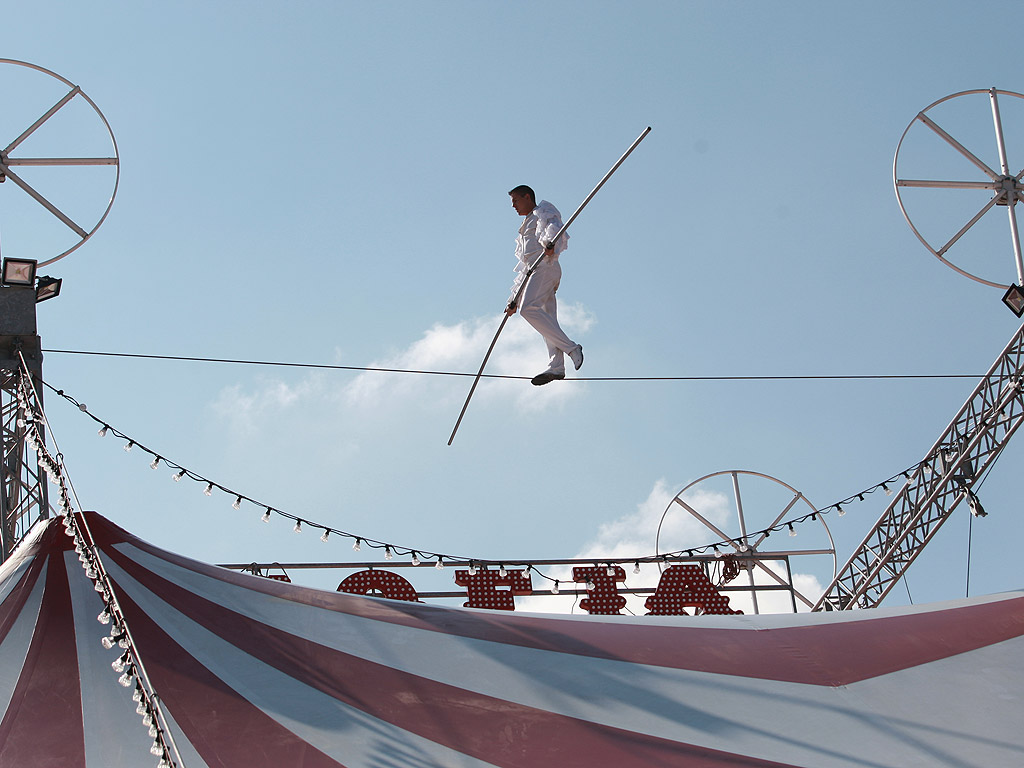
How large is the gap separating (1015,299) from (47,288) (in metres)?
5.59

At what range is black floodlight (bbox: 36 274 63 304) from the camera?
574 centimetres

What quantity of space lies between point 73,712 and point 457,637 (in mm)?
1689

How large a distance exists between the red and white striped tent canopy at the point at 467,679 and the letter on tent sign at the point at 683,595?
1359 mm

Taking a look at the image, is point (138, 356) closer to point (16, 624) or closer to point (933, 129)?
point (16, 624)

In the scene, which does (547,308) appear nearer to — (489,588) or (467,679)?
(489,588)

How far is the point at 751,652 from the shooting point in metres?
5.06

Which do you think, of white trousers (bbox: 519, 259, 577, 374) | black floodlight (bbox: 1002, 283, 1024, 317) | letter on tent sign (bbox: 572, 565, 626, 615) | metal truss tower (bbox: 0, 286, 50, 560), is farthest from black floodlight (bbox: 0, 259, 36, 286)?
black floodlight (bbox: 1002, 283, 1024, 317)

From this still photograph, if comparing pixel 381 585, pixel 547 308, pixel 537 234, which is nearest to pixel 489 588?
pixel 381 585

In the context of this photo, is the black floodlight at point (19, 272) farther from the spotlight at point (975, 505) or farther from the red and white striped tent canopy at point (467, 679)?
the spotlight at point (975, 505)

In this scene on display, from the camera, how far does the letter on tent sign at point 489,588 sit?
6.54 m

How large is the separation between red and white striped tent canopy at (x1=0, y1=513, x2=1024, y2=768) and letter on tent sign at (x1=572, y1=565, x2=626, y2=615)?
1.28 meters

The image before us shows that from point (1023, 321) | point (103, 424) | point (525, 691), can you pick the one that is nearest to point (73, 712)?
point (525, 691)

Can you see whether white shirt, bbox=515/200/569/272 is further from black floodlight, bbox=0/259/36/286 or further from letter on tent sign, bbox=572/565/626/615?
black floodlight, bbox=0/259/36/286

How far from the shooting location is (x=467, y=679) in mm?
4816
